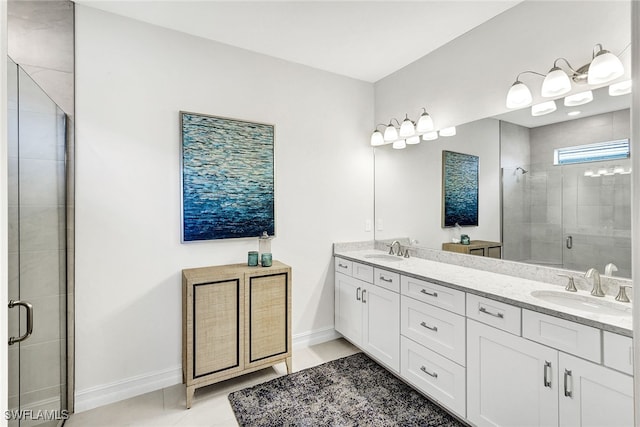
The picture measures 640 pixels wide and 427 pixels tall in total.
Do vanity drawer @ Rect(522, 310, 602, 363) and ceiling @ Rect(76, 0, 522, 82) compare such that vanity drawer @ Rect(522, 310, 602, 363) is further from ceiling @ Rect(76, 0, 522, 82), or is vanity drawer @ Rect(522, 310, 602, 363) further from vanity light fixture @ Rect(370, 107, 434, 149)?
ceiling @ Rect(76, 0, 522, 82)

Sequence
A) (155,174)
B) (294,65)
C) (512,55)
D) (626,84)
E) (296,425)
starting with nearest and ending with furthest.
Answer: (626,84) → (296,425) → (512,55) → (155,174) → (294,65)

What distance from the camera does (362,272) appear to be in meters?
2.70

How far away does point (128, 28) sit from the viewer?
2.21 metres

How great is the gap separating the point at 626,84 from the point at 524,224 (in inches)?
36.4

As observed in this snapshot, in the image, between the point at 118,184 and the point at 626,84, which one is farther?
the point at 118,184

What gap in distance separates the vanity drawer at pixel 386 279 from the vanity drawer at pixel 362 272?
6 centimetres

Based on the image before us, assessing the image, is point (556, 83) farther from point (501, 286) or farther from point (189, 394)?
point (189, 394)

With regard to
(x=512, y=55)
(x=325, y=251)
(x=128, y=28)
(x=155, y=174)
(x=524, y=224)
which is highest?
(x=128, y=28)

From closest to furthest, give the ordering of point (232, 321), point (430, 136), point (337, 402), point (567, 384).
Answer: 1. point (567, 384)
2. point (337, 402)
3. point (232, 321)
4. point (430, 136)

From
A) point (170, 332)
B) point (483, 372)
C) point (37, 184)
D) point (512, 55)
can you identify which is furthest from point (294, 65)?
point (483, 372)

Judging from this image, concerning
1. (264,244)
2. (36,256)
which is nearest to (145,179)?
(36,256)

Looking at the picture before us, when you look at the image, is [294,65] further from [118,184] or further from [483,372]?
[483,372]

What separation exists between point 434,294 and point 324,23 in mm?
2067

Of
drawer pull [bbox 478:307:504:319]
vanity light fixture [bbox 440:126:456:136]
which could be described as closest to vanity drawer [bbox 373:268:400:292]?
drawer pull [bbox 478:307:504:319]
